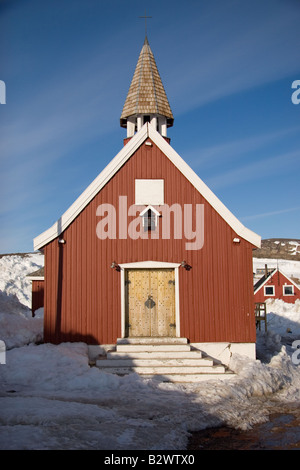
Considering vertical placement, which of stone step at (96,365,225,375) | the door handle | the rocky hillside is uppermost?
the rocky hillside

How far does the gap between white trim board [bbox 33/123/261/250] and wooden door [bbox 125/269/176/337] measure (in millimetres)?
2491

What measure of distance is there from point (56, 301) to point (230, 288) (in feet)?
17.9

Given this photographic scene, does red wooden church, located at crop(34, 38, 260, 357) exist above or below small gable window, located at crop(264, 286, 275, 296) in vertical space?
above

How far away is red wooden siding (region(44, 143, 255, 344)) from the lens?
13.4 metres

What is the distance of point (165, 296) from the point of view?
1373cm

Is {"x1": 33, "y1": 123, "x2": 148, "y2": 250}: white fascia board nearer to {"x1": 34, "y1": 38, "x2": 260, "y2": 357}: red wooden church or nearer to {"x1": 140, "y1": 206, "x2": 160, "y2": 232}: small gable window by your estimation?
{"x1": 34, "y1": 38, "x2": 260, "y2": 357}: red wooden church

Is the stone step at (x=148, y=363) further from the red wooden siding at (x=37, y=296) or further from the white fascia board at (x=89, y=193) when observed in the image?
the red wooden siding at (x=37, y=296)

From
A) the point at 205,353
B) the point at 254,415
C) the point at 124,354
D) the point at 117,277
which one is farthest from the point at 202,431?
the point at 117,277

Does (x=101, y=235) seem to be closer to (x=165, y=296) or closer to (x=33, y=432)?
(x=165, y=296)

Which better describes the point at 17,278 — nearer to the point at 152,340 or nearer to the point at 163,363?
the point at 152,340

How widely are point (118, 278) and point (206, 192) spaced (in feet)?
12.9

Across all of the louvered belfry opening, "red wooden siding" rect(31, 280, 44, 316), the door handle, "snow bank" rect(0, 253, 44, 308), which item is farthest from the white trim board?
"snow bank" rect(0, 253, 44, 308)

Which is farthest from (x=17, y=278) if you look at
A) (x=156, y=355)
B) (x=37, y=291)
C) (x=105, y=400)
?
(x=105, y=400)

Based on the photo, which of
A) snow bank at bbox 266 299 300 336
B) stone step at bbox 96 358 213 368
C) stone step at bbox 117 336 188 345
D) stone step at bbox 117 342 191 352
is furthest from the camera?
snow bank at bbox 266 299 300 336
